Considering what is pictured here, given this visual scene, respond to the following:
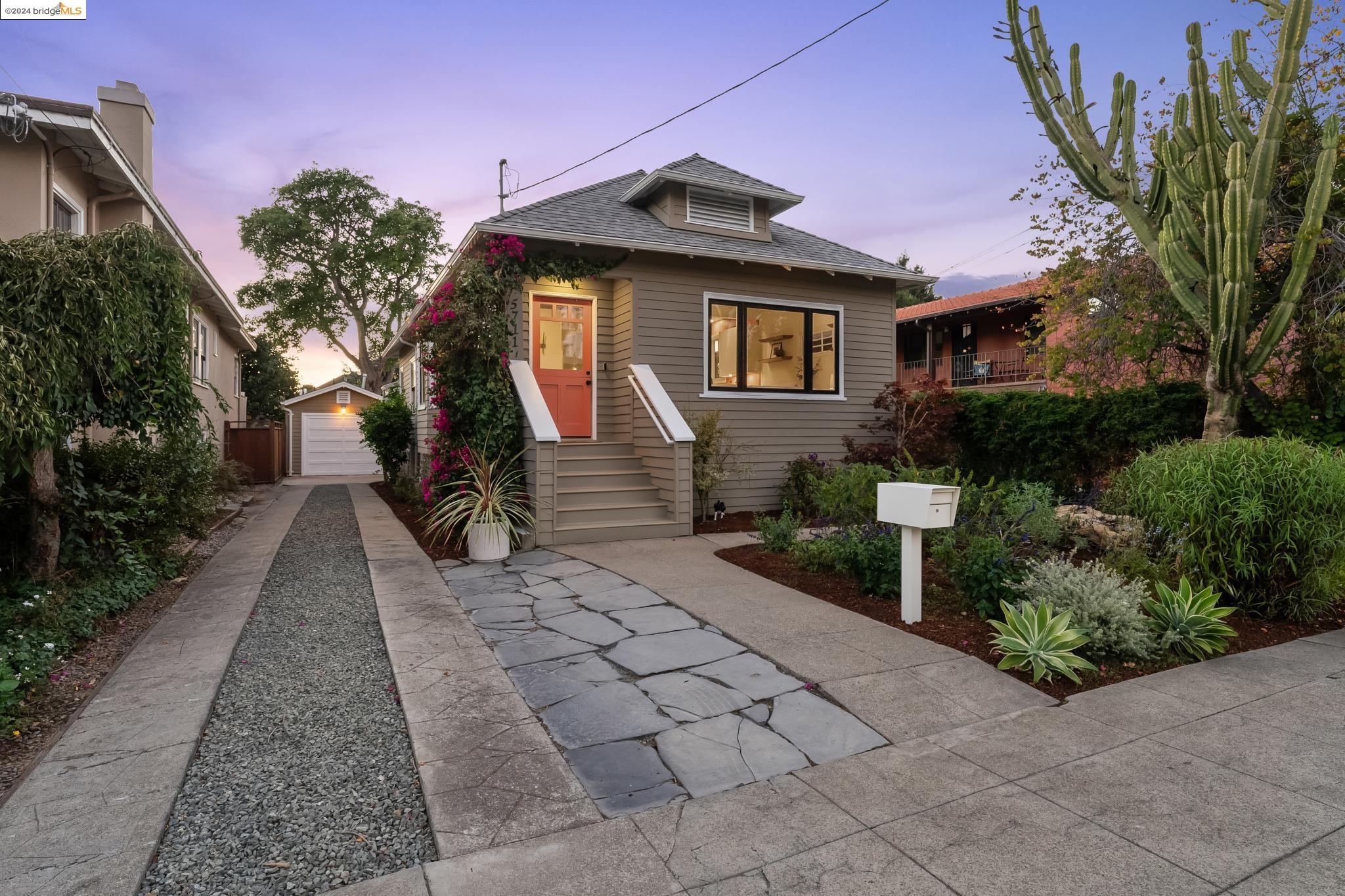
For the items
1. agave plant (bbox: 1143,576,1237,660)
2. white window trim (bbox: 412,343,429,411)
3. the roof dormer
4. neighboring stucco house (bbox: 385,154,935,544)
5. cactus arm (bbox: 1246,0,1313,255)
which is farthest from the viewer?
white window trim (bbox: 412,343,429,411)

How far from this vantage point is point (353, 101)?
1056 centimetres

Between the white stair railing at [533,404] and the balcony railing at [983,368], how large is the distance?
12043 millimetres

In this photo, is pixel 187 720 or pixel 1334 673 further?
pixel 1334 673

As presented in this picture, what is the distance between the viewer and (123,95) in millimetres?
9969

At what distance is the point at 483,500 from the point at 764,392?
4413 mm

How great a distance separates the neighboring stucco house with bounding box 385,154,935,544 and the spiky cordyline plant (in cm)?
49

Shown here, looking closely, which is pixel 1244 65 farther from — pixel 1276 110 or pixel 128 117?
pixel 128 117

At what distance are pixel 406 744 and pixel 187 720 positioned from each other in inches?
42.2

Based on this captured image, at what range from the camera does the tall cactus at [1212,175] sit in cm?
577

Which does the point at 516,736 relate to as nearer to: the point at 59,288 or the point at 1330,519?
the point at 59,288

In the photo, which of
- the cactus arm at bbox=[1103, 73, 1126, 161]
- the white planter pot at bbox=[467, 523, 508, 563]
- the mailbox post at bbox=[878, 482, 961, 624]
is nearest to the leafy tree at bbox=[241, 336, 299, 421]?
the white planter pot at bbox=[467, 523, 508, 563]

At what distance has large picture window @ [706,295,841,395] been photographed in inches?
360

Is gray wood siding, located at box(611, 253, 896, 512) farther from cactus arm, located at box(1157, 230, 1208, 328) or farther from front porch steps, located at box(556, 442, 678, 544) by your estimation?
cactus arm, located at box(1157, 230, 1208, 328)

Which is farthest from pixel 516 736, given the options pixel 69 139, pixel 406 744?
pixel 69 139
